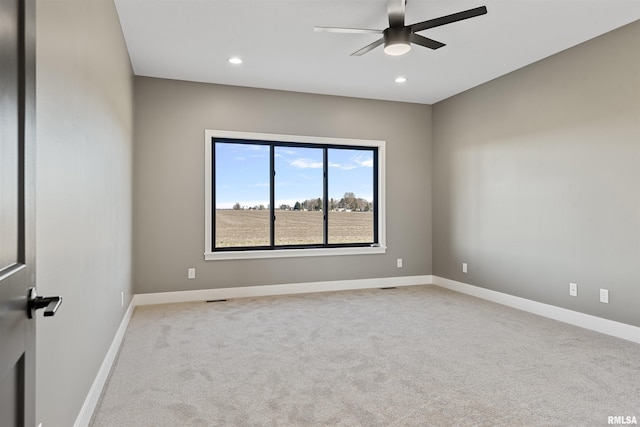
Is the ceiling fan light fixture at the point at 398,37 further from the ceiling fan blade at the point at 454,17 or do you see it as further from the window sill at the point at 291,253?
A: the window sill at the point at 291,253

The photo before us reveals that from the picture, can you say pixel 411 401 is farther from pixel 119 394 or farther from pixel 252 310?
pixel 252 310

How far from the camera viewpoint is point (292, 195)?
5.20 m

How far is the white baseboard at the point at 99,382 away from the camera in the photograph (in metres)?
1.91

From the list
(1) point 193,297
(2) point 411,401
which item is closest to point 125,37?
(1) point 193,297

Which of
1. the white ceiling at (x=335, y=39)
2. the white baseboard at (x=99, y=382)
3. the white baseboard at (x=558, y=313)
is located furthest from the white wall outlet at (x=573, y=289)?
the white baseboard at (x=99, y=382)

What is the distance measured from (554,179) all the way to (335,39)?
262 centimetres

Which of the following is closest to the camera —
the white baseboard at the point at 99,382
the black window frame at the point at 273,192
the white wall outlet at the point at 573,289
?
the white baseboard at the point at 99,382

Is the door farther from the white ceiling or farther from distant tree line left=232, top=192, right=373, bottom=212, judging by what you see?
distant tree line left=232, top=192, right=373, bottom=212

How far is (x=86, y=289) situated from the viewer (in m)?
1.99

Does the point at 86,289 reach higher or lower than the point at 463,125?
lower

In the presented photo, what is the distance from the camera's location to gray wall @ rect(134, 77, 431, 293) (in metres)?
4.50

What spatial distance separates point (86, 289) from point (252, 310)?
233 centimetres

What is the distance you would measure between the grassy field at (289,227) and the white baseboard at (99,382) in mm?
1784

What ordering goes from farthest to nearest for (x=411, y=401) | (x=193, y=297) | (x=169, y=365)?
(x=193, y=297)
(x=169, y=365)
(x=411, y=401)
